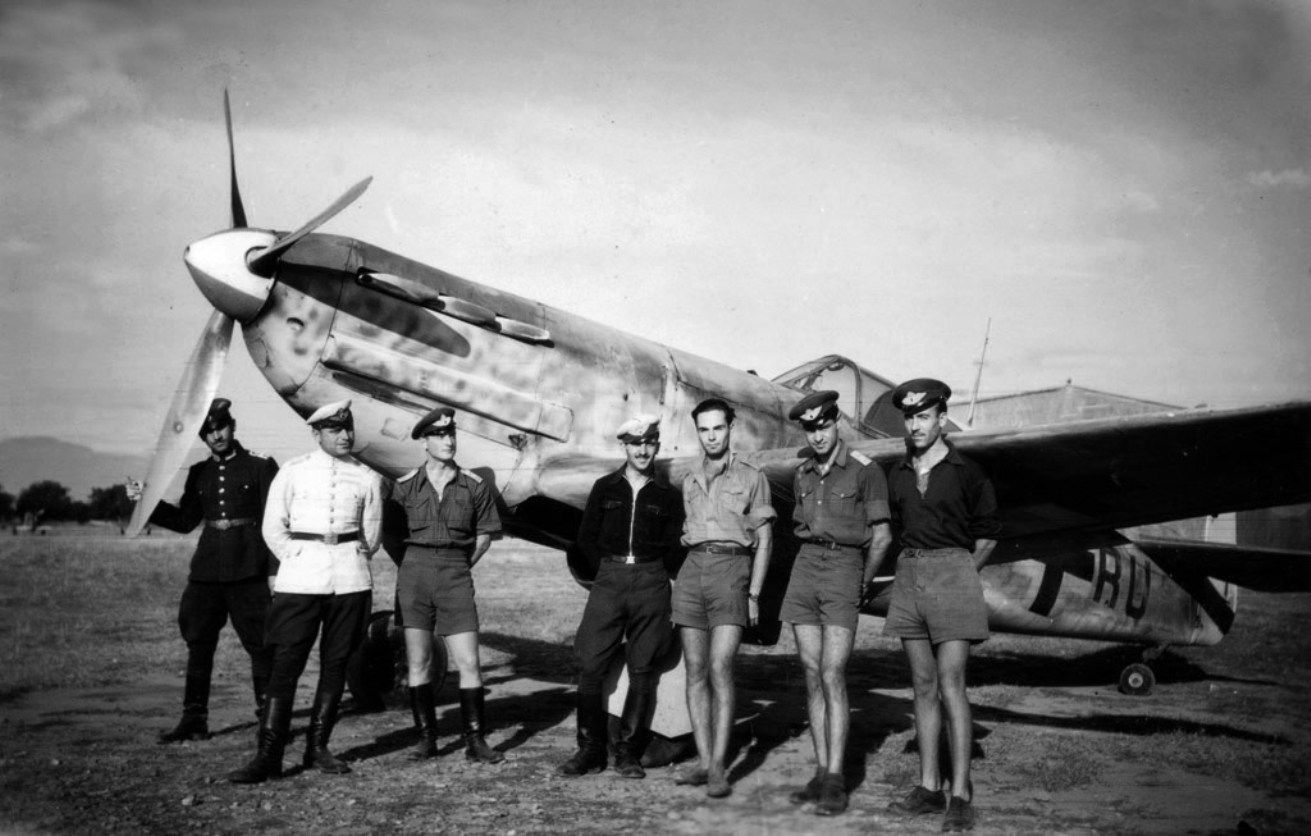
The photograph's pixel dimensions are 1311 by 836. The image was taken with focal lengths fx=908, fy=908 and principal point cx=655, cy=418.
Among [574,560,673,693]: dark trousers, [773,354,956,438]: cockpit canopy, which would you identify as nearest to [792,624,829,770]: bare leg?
[574,560,673,693]: dark trousers

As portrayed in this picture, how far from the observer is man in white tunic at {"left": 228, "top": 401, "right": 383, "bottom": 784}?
15.1ft

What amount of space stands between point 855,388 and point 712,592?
12.0 ft

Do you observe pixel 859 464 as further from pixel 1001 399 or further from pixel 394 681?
pixel 1001 399

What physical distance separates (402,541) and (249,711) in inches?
84.0

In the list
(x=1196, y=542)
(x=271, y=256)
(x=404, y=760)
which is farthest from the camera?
(x=1196, y=542)

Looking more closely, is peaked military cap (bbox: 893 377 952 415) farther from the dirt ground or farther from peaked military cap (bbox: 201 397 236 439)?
peaked military cap (bbox: 201 397 236 439)

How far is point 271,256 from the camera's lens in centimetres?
559

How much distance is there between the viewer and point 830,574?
423cm

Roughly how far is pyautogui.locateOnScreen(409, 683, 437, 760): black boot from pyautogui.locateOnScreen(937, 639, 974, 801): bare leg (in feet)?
8.93

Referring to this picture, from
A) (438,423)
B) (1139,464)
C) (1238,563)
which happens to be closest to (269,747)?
(438,423)

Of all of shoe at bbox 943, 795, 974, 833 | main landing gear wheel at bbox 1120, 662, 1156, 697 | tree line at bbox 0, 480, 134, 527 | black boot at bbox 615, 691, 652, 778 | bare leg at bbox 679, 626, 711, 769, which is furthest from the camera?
tree line at bbox 0, 480, 134, 527

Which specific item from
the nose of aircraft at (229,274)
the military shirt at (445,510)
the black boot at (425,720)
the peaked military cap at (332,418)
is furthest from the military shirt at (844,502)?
the nose of aircraft at (229,274)

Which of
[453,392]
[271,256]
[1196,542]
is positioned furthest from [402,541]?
[1196,542]

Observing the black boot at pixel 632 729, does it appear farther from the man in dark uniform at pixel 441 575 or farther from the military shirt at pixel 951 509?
the military shirt at pixel 951 509
